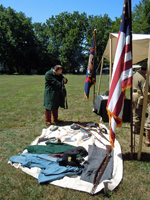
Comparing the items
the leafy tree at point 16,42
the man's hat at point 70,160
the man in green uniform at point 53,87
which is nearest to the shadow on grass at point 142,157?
the man's hat at point 70,160

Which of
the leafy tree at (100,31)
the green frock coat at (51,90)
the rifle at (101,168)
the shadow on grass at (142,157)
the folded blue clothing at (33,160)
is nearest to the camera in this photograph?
the rifle at (101,168)

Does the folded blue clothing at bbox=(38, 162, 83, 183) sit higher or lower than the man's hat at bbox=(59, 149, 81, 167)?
lower

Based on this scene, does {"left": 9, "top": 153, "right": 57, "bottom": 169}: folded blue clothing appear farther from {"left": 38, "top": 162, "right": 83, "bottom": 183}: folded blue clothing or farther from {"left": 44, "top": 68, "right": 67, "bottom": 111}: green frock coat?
{"left": 44, "top": 68, "right": 67, "bottom": 111}: green frock coat

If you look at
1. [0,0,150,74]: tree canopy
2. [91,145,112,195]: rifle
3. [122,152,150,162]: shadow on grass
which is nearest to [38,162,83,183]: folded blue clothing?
[91,145,112,195]: rifle

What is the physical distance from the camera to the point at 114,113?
3211 mm

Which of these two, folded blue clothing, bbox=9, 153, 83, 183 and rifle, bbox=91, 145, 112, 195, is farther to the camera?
folded blue clothing, bbox=9, 153, 83, 183

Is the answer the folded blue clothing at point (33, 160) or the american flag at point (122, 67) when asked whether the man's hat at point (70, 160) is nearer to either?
the folded blue clothing at point (33, 160)

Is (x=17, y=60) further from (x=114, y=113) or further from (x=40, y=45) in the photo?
(x=114, y=113)

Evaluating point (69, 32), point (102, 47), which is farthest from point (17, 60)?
point (102, 47)

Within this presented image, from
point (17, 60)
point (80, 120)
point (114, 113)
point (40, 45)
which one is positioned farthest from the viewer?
point (40, 45)

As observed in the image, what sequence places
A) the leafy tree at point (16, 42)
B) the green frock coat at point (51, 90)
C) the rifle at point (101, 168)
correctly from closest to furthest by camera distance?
the rifle at point (101, 168) < the green frock coat at point (51, 90) < the leafy tree at point (16, 42)

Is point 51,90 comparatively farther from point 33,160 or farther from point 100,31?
point 100,31

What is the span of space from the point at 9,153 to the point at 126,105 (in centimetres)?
422

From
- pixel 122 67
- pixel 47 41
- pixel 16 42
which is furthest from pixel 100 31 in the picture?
pixel 122 67
